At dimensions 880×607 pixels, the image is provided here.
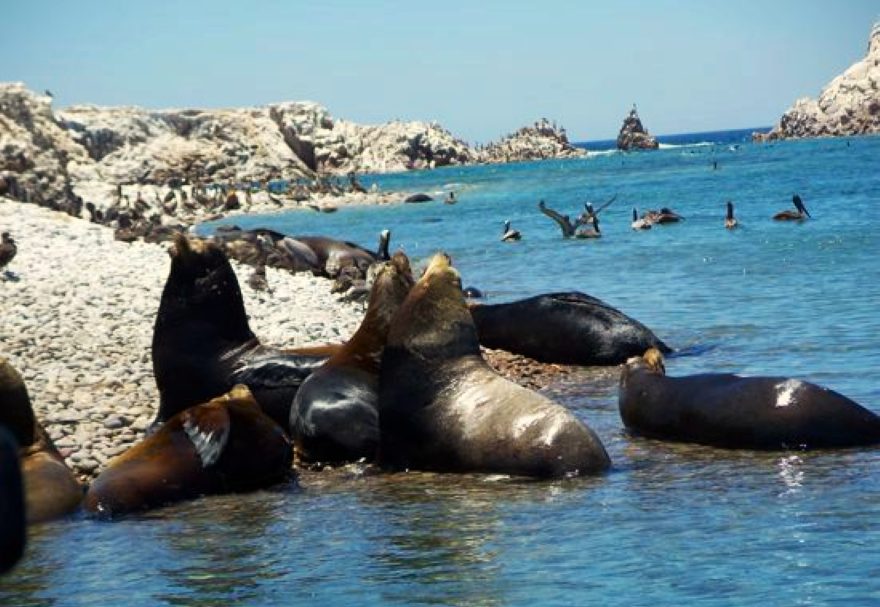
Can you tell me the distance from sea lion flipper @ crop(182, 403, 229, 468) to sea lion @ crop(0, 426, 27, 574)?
7.10 m

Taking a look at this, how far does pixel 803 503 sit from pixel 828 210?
31.4m

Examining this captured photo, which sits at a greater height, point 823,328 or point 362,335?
point 362,335

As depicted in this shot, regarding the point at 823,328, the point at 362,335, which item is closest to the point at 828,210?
the point at 823,328

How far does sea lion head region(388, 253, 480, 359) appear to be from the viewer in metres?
8.94

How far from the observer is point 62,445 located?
9.80 meters

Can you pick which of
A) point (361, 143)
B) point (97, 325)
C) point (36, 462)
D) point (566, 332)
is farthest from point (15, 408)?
point (361, 143)

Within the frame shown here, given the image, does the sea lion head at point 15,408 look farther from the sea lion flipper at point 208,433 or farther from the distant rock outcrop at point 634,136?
the distant rock outcrop at point 634,136

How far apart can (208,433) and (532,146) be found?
13737 cm

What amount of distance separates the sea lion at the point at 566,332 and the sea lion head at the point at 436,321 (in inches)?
177

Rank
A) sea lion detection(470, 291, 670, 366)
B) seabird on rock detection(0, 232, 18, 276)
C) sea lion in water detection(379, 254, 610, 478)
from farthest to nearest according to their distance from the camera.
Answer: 1. seabird on rock detection(0, 232, 18, 276)
2. sea lion detection(470, 291, 670, 366)
3. sea lion in water detection(379, 254, 610, 478)

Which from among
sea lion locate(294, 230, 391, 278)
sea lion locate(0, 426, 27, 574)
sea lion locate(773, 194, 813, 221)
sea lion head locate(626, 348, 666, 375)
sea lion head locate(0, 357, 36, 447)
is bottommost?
sea lion locate(773, 194, 813, 221)

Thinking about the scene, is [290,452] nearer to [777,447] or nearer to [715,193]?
[777,447]

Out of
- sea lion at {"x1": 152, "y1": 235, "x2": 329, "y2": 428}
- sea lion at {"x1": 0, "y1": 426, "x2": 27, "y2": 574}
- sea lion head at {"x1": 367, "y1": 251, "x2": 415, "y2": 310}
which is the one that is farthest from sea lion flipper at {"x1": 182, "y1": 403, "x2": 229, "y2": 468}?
sea lion at {"x1": 0, "y1": 426, "x2": 27, "y2": 574}

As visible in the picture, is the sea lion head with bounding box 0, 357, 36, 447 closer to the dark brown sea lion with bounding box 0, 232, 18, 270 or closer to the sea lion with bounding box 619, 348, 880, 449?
the sea lion with bounding box 619, 348, 880, 449
